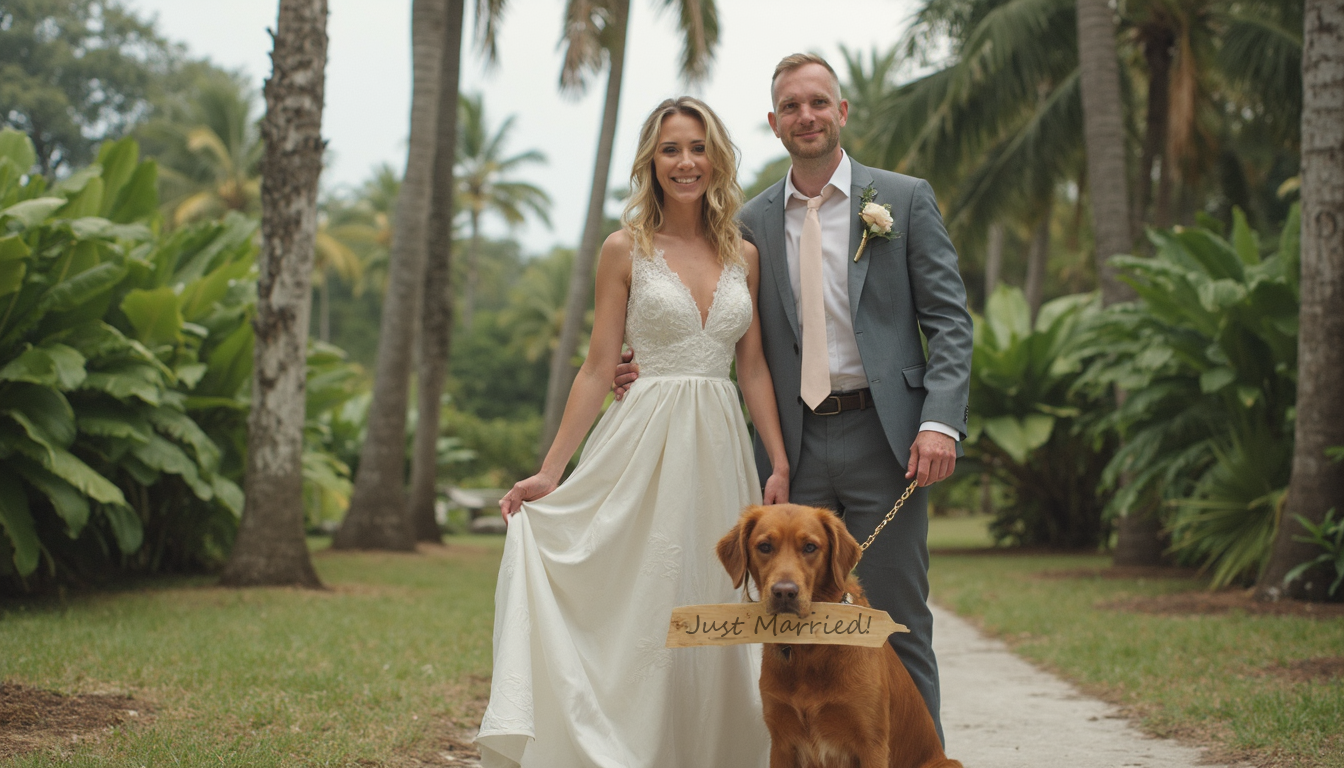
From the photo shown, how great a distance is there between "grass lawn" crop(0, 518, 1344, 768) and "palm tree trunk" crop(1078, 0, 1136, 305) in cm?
385

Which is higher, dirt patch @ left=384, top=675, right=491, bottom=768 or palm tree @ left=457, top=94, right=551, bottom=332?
palm tree @ left=457, top=94, right=551, bottom=332

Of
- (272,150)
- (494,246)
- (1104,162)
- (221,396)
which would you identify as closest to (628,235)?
(272,150)

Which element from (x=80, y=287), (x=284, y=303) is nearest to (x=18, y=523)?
(x=80, y=287)

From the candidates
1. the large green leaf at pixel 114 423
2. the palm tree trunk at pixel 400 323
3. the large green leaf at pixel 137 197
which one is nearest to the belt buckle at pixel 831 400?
the large green leaf at pixel 114 423

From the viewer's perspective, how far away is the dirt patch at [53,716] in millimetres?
4074

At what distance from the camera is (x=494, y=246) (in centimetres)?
7831

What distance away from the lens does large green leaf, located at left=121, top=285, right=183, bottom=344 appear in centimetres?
818

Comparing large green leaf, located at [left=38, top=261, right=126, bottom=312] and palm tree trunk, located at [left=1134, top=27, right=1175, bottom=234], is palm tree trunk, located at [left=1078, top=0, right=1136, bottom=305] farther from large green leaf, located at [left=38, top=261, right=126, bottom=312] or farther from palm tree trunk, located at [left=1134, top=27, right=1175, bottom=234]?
large green leaf, located at [left=38, top=261, right=126, bottom=312]

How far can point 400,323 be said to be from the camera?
12906 millimetres

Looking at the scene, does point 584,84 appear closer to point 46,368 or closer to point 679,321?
point 46,368

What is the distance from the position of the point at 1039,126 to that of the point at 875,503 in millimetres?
17252

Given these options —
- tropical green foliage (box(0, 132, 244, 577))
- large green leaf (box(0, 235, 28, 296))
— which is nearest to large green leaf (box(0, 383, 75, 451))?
tropical green foliage (box(0, 132, 244, 577))

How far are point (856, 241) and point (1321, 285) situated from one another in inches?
222

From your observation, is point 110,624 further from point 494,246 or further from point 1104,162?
point 494,246
